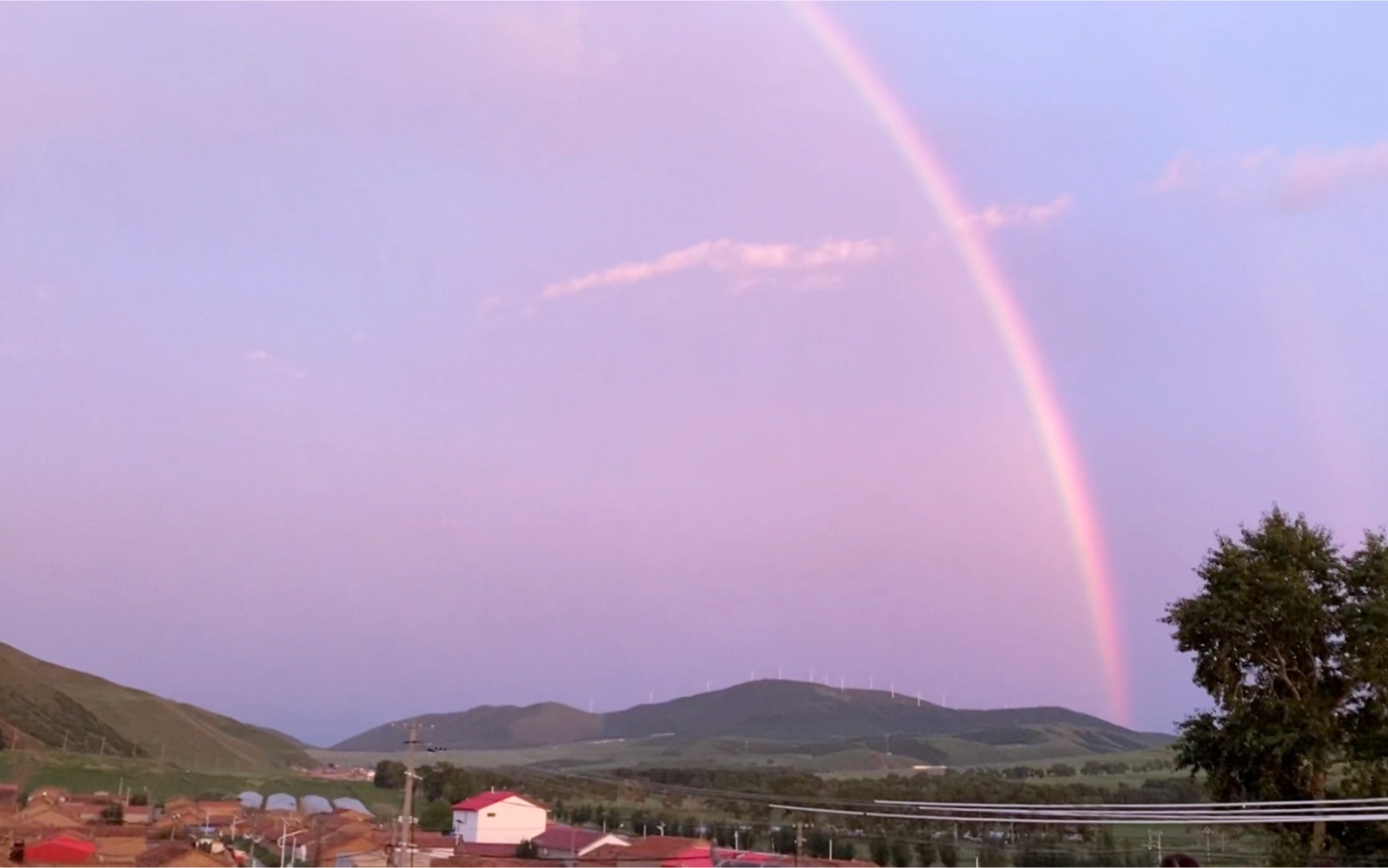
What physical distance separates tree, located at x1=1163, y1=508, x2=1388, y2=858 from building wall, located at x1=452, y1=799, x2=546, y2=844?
2541cm

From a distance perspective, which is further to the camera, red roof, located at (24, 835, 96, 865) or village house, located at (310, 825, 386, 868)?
village house, located at (310, 825, 386, 868)

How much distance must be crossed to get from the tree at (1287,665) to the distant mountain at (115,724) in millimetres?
78174

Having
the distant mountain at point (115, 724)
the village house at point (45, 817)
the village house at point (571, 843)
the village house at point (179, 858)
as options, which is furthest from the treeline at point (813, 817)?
the distant mountain at point (115, 724)

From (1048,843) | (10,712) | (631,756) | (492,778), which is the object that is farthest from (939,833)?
(631,756)

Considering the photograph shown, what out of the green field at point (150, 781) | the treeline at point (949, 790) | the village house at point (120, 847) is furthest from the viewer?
the green field at point (150, 781)

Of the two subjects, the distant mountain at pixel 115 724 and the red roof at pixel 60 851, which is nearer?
the red roof at pixel 60 851

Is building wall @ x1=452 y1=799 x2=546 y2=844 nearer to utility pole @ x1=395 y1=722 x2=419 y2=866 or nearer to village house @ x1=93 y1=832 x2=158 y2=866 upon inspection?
village house @ x1=93 y1=832 x2=158 y2=866

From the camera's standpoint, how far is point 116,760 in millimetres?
74625

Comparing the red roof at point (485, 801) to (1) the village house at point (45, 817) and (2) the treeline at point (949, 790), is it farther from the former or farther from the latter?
(1) the village house at point (45, 817)

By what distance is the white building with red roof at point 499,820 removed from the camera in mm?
41000

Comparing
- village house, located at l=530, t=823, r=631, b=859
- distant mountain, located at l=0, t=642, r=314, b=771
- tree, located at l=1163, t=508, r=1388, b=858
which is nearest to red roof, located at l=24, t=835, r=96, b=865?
village house, located at l=530, t=823, r=631, b=859

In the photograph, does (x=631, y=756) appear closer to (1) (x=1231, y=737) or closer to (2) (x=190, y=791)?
(2) (x=190, y=791)

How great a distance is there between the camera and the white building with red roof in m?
41.0

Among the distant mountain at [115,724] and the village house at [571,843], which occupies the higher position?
the distant mountain at [115,724]
